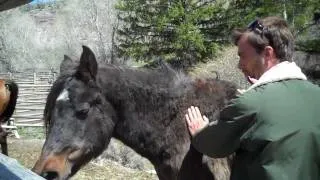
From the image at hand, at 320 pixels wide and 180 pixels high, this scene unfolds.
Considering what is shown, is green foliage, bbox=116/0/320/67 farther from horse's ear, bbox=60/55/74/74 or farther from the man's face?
the man's face

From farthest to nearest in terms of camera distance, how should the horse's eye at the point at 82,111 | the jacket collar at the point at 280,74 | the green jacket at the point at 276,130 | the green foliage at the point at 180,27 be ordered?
the green foliage at the point at 180,27 < the horse's eye at the point at 82,111 < the jacket collar at the point at 280,74 < the green jacket at the point at 276,130

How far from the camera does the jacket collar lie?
232 cm

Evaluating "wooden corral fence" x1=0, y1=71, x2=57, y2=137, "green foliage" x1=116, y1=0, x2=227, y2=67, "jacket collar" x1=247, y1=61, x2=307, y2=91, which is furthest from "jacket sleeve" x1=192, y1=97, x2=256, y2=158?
"green foliage" x1=116, y1=0, x2=227, y2=67

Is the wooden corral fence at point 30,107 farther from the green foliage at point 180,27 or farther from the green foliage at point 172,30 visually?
the green foliage at point 172,30

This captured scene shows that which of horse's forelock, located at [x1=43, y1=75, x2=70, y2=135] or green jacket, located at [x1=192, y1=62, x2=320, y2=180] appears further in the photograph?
horse's forelock, located at [x1=43, y1=75, x2=70, y2=135]

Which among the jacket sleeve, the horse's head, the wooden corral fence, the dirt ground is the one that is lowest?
the wooden corral fence

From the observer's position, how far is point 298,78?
236 centimetres

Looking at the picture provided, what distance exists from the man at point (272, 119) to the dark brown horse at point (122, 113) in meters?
1.17

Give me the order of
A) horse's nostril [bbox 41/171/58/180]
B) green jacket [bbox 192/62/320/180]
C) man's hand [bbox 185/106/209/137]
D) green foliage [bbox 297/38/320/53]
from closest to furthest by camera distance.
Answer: green jacket [bbox 192/62/320/180] < man's hand [bbox 185/106/209/137] < horse's nostril [bbox 41/171/58/180] < green foliage [bbox 297/38/320/53]

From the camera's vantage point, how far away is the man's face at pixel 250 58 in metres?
2.40

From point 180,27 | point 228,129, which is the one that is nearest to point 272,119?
point 228,129

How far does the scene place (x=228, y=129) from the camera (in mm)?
2303

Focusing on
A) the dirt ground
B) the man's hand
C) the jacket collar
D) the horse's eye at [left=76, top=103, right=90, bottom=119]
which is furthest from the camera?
the dirt ground

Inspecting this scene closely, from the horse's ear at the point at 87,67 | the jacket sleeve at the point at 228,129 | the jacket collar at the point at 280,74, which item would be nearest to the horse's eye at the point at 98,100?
the horse's ear at the point at 87,67
